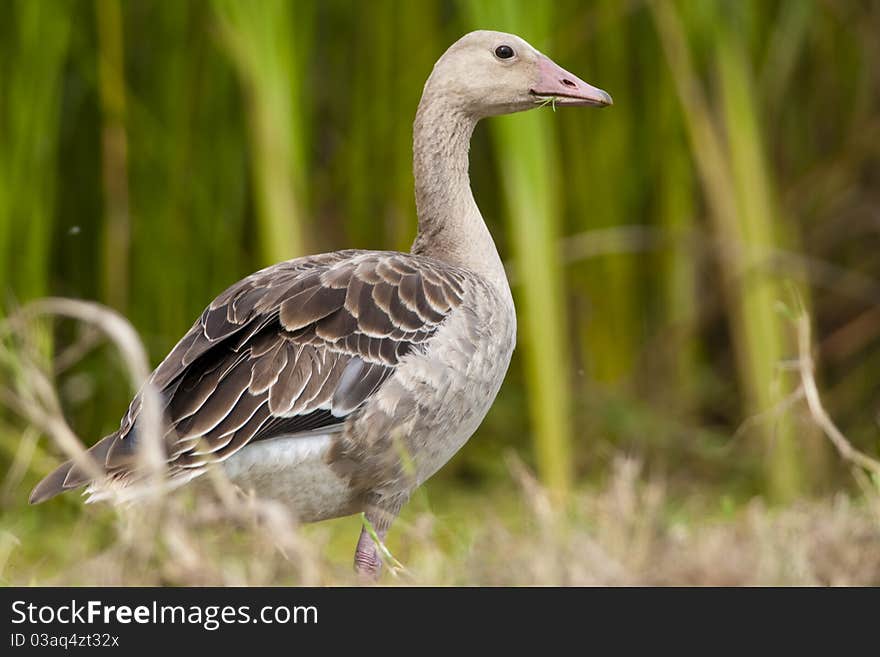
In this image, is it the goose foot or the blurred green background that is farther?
the blurred green background

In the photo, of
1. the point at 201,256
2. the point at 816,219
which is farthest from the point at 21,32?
the point at 816,219

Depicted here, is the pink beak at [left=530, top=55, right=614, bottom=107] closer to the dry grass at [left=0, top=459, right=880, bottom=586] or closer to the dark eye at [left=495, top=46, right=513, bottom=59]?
the dark eye at [left=495, top=46, right=513, bottom=59]

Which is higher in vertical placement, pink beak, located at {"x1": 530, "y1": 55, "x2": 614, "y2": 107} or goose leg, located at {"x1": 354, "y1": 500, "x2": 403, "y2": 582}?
pink beak, located at {"x1": 530, "y1": 55, "x2": 614, "y2": 107}

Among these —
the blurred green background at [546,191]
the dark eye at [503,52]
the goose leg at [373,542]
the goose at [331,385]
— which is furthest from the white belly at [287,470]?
the blurred green background at [546,191]

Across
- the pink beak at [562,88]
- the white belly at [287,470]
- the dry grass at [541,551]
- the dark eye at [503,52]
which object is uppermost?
the dark eye at [503,52]

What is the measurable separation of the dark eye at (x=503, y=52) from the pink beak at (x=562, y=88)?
0.31 feet

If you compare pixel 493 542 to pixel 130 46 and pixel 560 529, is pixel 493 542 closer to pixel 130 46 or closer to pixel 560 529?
pixel 560 529

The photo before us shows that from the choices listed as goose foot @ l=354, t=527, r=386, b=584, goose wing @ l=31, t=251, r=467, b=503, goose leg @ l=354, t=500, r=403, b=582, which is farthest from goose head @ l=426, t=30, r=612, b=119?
goose foot @ l=354, t=527, r=386, b=584

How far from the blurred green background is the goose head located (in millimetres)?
659

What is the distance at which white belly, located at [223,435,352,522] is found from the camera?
3.36 meters

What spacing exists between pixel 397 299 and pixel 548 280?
1.57 metres

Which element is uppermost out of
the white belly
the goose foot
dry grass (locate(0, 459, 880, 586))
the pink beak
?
the pink beak

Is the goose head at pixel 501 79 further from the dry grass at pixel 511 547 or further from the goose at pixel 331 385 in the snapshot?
the dry grass at pixel 511 547

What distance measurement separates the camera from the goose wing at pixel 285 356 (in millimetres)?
3281
